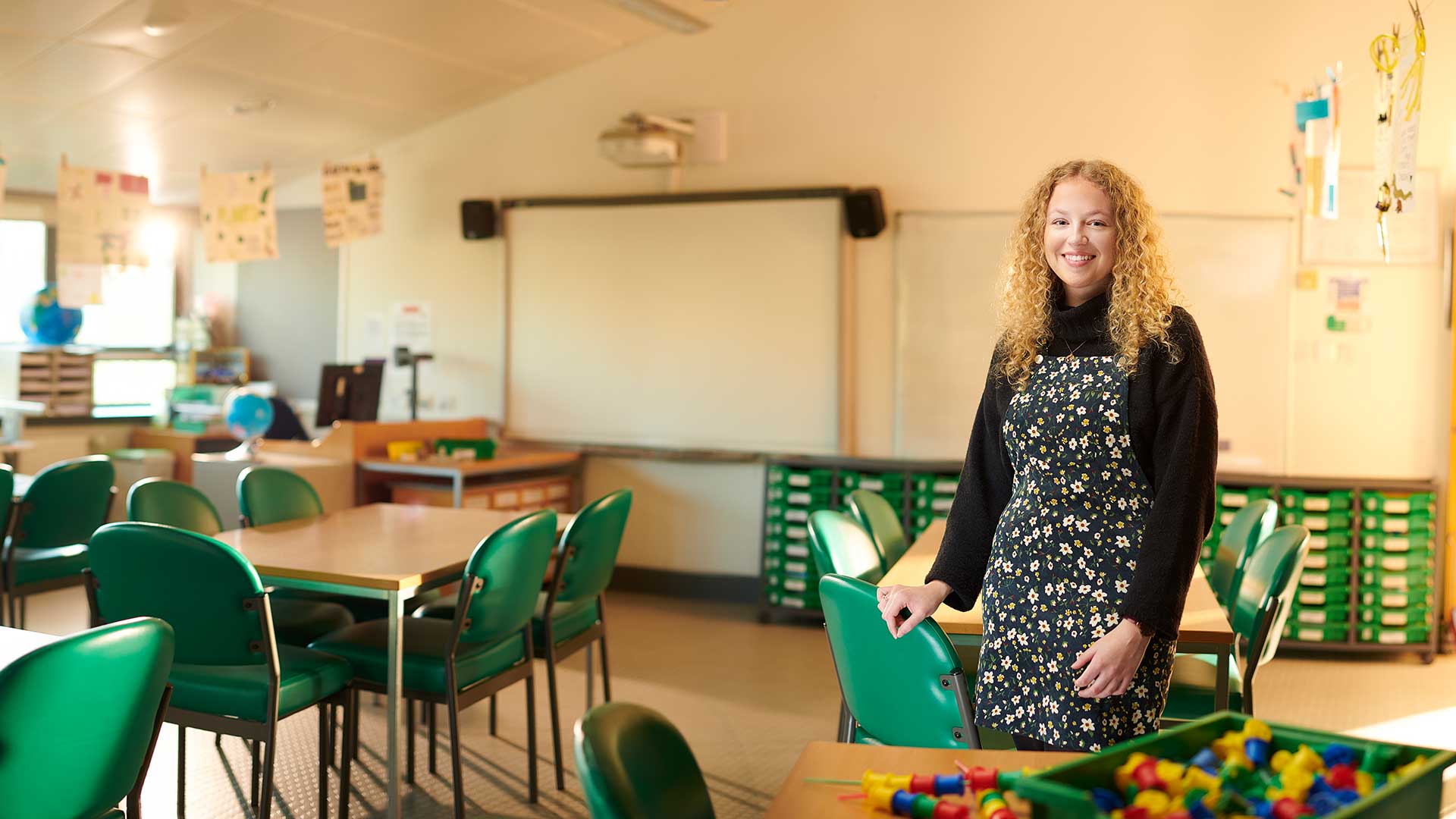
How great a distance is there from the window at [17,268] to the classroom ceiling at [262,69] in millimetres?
309

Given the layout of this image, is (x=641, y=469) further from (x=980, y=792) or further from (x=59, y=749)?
(x=980, y=792)

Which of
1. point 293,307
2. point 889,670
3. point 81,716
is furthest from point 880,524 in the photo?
point 293,307

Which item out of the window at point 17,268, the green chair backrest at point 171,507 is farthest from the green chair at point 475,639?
the window at point 17,268

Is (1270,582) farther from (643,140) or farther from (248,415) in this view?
(248,415)

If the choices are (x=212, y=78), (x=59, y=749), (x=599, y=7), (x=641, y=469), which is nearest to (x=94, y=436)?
(x=212, y=78)

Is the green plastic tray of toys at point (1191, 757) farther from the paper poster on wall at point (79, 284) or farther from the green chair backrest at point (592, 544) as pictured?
the paper poster on wall at point (79, 284)

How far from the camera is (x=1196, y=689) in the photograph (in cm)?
277

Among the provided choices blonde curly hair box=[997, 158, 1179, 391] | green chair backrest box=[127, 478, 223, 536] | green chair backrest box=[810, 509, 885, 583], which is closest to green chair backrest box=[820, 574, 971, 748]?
blonde curly hair box=[997, 158, 1179, 391]

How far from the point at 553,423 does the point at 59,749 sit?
4.89 m

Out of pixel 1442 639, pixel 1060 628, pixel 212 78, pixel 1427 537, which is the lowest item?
pixel 1442 639

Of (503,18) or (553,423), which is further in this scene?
(553,423)

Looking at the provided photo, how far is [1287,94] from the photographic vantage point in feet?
17.4

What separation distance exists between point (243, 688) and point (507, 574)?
2.16ft

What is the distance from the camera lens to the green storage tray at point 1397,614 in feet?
16.8
